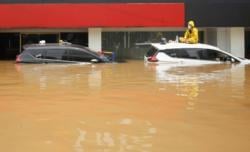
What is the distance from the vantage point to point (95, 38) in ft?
85.0

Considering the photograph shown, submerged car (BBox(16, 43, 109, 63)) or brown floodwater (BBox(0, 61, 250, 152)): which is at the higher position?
submerged car (BBox(16, 43, 109, 63))

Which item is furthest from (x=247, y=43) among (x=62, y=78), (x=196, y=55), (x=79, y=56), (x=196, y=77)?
(x=62, y=78)

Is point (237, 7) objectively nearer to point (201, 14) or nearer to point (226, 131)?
point (201, 14)

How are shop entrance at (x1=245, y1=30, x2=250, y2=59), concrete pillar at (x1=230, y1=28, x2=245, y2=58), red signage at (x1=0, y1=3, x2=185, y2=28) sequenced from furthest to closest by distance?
1. shop entrance at (x1=245, y1=30, x2=250, y2=59)
2. concrete pillar at (x1=230, y1=28, x2=245, y2=58)
3. red signage at (x1=0, y1=3, x2=185, y2=28)

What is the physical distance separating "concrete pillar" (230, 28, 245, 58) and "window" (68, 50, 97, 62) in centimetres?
853

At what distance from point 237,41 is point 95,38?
658cm

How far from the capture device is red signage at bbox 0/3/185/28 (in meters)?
24.9

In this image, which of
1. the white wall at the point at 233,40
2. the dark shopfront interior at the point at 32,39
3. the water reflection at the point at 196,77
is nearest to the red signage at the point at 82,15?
the dark shopfront interior at the point at 32,39

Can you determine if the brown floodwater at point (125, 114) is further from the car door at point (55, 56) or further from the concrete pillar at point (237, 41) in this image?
the concrete pillar at point (237, 41)

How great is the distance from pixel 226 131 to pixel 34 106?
339cm

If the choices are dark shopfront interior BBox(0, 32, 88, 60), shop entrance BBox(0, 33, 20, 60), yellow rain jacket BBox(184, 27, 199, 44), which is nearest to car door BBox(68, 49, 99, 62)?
yellow rain jacket BBox(184, 27, 199, 44)

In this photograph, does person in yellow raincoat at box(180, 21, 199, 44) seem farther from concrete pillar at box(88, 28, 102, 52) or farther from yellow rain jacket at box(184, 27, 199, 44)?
concrete pillar at box(88, 28, 102, 52)

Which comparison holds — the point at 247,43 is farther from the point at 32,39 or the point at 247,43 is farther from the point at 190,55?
the point at 32,39

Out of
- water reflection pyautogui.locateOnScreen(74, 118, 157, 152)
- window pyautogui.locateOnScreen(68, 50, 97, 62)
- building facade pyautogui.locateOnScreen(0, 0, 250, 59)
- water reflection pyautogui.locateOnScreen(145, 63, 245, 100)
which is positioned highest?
building facade pyautogui.locateOnScreen(0, 0, 250, 59)
